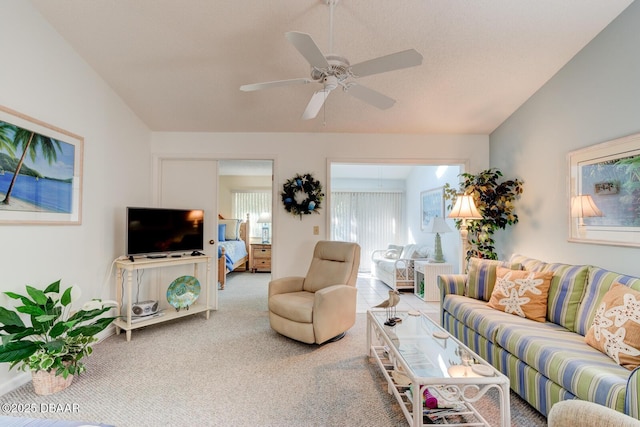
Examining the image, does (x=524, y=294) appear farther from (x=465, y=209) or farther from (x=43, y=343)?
(x=43, y=343)

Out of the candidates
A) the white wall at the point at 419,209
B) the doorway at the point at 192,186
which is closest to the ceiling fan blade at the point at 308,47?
the doorway at the point at 192,186

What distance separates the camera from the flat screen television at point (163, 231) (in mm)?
3152

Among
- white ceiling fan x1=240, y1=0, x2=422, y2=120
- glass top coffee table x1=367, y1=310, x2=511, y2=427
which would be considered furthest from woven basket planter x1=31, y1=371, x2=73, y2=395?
white ceiling fan x1=240, y1=0, x2=422, y2=120

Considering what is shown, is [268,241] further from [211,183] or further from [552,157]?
[552,157]

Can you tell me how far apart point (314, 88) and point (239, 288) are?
359 centimetres

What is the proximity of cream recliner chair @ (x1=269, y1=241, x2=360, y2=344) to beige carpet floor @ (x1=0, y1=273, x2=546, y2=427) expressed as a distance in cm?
17

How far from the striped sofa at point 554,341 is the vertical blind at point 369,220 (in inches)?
161

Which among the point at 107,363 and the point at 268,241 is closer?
the point at 107,363

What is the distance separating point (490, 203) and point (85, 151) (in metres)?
4.28

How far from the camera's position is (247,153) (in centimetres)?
393

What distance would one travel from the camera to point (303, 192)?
12.8 feet

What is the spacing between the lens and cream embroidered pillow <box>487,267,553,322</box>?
231cm

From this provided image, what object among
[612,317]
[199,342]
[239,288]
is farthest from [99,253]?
[612,317]

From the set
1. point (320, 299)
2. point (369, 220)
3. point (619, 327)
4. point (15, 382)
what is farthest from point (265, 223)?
point (619, 327)
